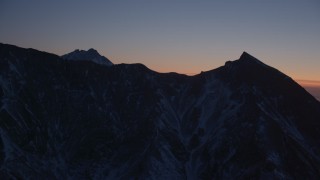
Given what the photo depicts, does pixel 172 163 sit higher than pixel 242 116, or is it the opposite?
pixel 242 116

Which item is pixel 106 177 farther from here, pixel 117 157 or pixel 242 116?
pixel 242 116

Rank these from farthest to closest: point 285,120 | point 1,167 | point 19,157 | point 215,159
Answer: point 285,120 → point 215,159 → point 19,157 → point 1,167

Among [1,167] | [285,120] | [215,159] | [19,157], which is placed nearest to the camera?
[1,167]

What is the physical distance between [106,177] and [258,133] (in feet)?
211

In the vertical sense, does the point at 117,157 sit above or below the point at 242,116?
below

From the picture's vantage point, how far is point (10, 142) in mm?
176750

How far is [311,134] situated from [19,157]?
119m

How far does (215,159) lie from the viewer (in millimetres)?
183375

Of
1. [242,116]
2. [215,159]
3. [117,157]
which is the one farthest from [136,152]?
[242,116]

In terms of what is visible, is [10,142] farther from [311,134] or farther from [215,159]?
[311,134]

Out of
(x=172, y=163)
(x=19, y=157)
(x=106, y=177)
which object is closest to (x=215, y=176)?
(x=172, y=163)

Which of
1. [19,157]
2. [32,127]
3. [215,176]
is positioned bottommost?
[215,176]

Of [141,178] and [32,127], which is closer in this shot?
[141,178]

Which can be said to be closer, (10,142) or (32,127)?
(10,142)
